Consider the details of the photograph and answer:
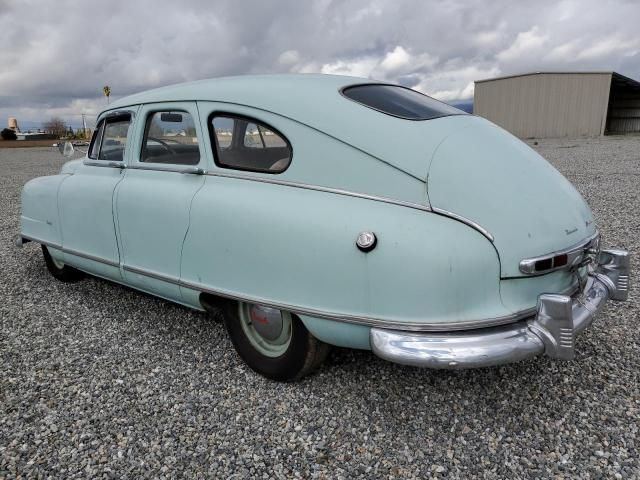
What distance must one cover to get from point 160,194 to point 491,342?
6.71 ft

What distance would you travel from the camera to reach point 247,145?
2.69 meters

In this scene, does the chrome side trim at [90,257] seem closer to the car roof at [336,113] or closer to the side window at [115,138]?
the side window at [115,138]

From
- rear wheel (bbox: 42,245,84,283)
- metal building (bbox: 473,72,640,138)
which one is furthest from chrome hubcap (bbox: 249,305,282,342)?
metal building (bbox: 473,72,640,138)

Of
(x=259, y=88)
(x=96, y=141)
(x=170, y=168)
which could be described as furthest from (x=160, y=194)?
(x=96, y=141)

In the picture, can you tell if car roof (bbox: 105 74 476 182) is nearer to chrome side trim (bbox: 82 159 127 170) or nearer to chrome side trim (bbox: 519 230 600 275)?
chrome side trim (bbox: 519 230 600 275)

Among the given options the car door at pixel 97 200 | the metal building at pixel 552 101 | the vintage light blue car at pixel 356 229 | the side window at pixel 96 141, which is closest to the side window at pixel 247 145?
the vintage light blue car at pixel 356 229

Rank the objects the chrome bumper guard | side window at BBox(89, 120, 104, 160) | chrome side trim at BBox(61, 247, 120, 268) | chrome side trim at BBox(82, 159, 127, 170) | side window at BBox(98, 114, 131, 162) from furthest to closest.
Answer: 1. side window at BBox(89, 120, 104, 160)
2. side window at BBox(98, 114, 131, 162)
3. chrome side trim at BBox(82, 159, 127, 170)
4. chrome side trim at BBox(61, 247, 120, 268)
5. the chrome bumper guard

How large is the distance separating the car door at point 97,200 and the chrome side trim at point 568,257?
2537mm

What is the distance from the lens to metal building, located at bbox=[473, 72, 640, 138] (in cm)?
2416

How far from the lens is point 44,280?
4621 millimetres

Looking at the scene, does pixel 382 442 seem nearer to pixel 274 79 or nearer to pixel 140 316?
pixel 274 79

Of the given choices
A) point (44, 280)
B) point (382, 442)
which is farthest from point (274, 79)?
point (44, 280)

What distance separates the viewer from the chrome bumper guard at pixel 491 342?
6.43 ft

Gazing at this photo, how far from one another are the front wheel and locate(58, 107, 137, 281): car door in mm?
1057
